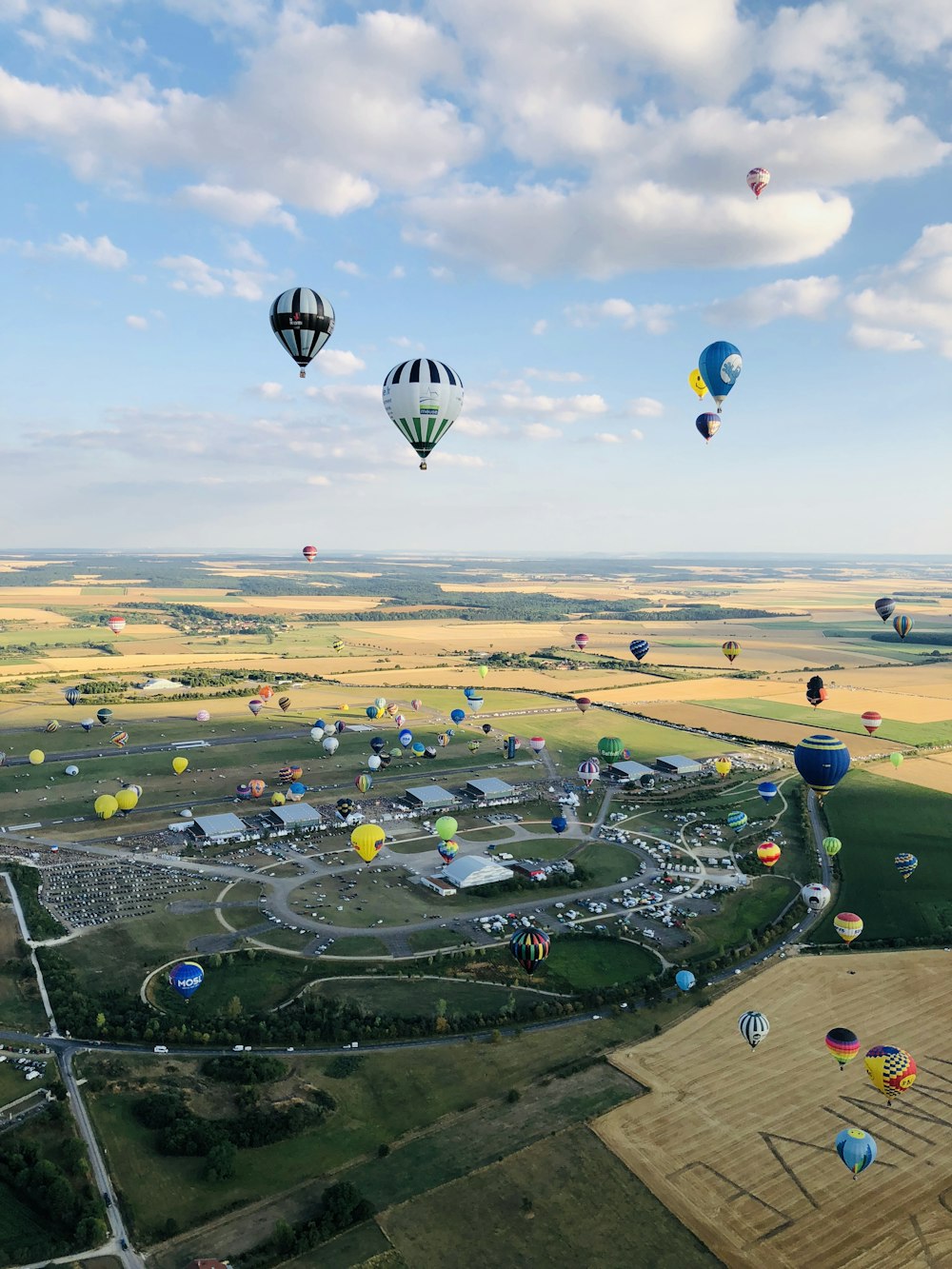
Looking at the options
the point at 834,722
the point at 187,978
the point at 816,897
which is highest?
the point at 834,722

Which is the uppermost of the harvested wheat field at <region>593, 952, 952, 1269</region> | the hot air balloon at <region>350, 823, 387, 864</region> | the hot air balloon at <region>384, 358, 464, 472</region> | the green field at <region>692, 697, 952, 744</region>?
the hot air balloon at <region>384, 358, 464, 472</region>

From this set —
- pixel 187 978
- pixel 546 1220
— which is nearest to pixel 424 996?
pixel 187 978

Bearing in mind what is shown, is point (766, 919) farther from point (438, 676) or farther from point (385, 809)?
point (438, 676)

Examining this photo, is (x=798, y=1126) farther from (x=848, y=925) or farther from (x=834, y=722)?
(x=834, y=722)

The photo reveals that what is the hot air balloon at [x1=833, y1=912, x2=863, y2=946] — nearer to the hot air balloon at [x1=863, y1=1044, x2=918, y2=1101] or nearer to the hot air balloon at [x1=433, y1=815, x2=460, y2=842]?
the hot air balloon at [x1=863, y1=1044, x2=918, y2=1101]

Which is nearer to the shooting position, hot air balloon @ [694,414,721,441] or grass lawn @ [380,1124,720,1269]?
grass lawn @ [380,1124,720,1269]

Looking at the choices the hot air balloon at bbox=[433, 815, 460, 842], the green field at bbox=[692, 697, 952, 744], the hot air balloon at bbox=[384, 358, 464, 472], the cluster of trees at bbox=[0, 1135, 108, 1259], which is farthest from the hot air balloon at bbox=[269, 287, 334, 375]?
the green field at bbox=[692, 697, 952, 744]
